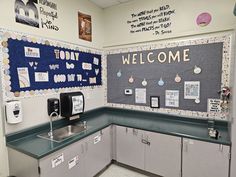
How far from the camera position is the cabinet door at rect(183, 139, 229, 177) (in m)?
1.70

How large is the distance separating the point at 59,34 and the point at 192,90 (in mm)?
2293

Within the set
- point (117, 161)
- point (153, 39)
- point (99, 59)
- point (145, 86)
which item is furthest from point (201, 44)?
point (117, 161)

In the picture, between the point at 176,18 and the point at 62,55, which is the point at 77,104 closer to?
the point at 62,55

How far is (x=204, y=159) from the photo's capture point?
1810mm

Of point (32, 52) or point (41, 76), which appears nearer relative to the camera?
point (32, 52)

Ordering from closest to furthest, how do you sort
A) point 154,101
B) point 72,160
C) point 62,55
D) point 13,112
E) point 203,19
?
point 13,112 → point 72,160 → point 203,19 → point 62,55 → point 154,101

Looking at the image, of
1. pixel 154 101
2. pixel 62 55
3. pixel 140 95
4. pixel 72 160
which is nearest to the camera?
pixel 72 160

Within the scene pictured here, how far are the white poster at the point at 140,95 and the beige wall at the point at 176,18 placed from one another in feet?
3.08

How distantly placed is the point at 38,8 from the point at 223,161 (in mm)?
3048

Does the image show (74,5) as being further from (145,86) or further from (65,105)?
(145,86)

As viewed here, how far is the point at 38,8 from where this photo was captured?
6.45ft

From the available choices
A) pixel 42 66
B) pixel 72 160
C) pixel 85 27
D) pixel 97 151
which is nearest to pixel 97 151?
pixel 97 151

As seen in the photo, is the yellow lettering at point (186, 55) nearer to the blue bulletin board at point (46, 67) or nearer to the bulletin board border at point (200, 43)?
the bulletin board border at point (200, 43)

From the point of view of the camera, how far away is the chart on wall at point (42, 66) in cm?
172
